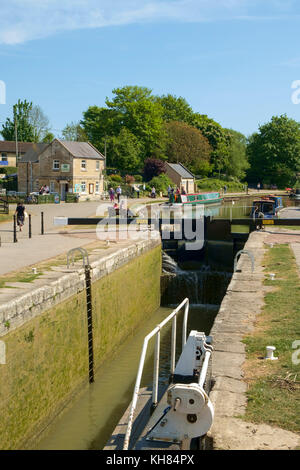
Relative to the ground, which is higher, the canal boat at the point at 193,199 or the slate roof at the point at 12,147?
the slate roof at the point at 12,147

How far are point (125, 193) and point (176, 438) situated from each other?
45.9 m

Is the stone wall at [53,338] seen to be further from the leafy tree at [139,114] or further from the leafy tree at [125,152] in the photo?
the leafy tree at [139,114]

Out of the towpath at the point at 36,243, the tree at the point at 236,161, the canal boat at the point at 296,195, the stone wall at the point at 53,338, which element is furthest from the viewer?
the tree at the point at 236,161

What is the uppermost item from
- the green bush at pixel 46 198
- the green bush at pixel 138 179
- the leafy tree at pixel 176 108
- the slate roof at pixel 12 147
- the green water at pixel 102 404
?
the leafy tree at pixel 176 108

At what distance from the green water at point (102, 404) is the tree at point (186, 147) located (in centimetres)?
5803

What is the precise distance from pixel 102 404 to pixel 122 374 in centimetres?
168

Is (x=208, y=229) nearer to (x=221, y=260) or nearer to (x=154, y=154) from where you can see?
(x=221, y=260)

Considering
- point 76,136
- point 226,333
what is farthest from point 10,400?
point 76,136

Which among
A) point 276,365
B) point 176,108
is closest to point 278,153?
point 176,108

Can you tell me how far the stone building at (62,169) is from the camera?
141ft

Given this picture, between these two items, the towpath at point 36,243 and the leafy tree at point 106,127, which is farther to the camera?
the leafy tree at point 106,127

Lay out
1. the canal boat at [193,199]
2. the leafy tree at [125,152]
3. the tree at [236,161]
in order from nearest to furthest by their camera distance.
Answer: the canal boat at [193,199]
the leafy tree at [125,152]
the tree at [236,161]

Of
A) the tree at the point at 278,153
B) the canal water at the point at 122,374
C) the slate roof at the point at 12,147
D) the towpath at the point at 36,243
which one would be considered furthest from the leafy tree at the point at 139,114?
the canal water at the point at 122,374
